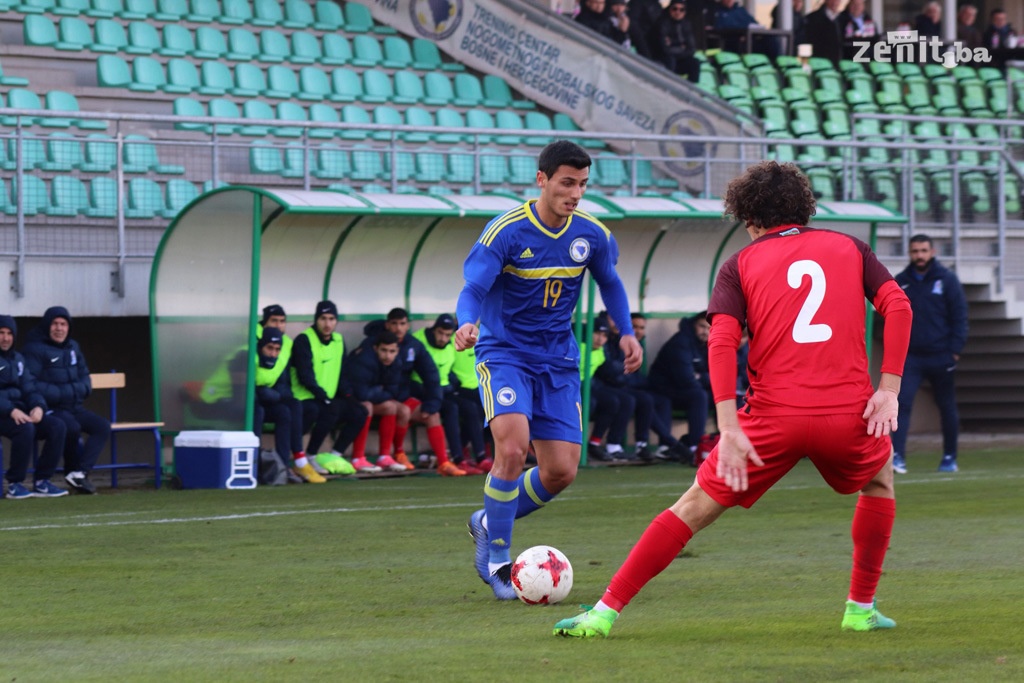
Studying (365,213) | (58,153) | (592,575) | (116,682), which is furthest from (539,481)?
(58,153)

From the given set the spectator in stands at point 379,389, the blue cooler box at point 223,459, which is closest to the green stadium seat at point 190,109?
the spectator in stands at point 379,389

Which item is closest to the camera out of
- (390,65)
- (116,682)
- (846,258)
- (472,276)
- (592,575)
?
(116,682)

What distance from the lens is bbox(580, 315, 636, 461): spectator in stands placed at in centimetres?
1614

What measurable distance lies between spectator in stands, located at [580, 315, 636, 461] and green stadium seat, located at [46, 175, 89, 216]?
499cm

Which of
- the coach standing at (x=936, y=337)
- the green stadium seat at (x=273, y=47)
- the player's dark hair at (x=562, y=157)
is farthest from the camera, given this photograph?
the green stadium seat at (x=273, y=47)

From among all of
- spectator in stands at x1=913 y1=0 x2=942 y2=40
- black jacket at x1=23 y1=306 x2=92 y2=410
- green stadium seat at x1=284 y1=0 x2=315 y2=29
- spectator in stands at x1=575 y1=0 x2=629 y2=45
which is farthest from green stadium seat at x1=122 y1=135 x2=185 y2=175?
spectator in stands at x1=913 y1=0 x2=942 y2=40

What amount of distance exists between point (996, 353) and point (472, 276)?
14.7 m

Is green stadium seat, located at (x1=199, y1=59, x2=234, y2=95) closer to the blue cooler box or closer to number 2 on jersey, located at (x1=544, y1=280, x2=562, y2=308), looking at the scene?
the blue cooler box

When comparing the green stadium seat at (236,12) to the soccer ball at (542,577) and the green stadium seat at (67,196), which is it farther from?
the soccer ball at (542,577)

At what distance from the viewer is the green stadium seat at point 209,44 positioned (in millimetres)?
18531

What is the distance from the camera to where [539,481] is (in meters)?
7.20

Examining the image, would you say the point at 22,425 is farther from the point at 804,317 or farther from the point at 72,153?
the point at 804,317

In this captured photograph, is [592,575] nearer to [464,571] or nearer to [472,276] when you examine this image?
[464,571]

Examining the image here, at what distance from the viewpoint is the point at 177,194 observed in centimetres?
1499
